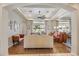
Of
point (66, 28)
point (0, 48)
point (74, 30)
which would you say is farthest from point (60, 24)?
point (0, 48)

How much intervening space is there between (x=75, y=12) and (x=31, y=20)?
1282cm

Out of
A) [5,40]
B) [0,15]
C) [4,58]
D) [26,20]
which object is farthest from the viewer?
[26,20]

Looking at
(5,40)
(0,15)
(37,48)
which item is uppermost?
(0,15)

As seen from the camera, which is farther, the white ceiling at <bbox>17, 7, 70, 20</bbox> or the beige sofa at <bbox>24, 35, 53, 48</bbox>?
the white ceiling at <bbox>17, 7, 70, 20</bbox>

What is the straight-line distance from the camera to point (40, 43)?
8.41 meters

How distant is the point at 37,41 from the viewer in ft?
27.5

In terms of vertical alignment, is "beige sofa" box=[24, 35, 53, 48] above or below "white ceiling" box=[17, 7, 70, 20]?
below

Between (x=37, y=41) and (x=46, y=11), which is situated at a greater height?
(x=46, y=11)

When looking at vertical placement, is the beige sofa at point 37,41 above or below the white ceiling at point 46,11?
below

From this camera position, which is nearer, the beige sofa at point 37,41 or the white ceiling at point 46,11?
the beige sofa at point 37,41

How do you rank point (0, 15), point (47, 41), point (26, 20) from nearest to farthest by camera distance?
point (0, 15), point (47, 41), point (26, 20)

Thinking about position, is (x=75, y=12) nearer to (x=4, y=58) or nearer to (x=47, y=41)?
(x=47, y=41)

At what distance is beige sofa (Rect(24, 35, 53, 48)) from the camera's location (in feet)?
27.2

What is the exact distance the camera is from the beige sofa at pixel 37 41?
830cm
